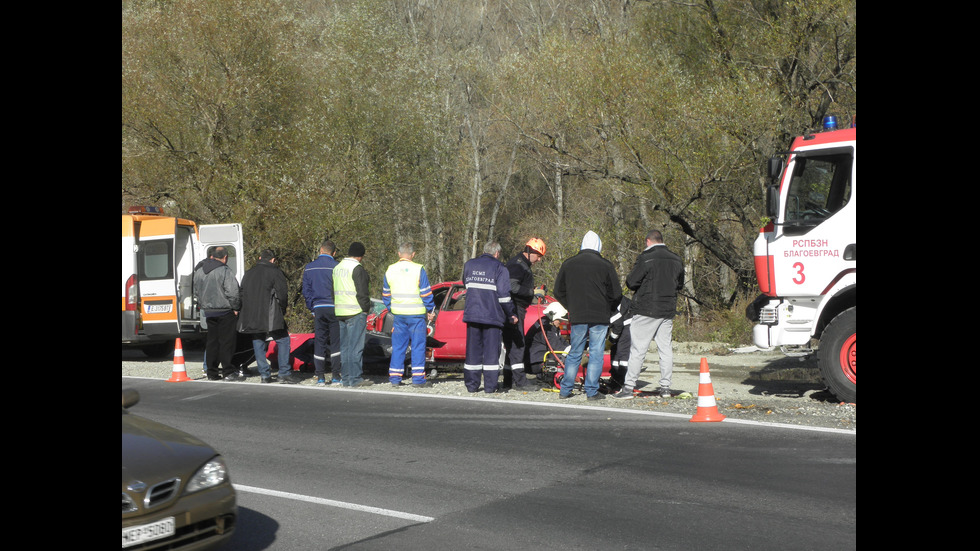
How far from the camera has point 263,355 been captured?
1299cm

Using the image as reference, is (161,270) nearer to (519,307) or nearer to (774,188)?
(519,307)

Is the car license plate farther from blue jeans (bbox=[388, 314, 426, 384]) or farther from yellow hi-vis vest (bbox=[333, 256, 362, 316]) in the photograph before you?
yellow hi-vis vest (bbox=[333, 256, 362, 316])

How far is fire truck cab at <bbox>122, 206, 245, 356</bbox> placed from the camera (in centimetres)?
1573

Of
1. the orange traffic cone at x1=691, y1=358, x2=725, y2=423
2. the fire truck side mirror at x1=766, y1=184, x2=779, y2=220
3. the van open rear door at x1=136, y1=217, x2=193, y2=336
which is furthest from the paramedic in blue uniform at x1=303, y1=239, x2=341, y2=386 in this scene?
the fire truck side mirror at x1=766, y1=184, x2=779, y2=220

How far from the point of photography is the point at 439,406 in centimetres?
1023

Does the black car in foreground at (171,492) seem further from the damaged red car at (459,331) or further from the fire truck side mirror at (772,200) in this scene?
the fire truck side mirror at (772,200)

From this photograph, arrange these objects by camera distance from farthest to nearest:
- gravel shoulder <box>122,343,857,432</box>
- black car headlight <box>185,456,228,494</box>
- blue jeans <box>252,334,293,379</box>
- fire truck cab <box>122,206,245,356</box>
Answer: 1. fire truck cab <box>122,206,245,356</box>
2. blue jeans <box>252,334,293,379</box>
3. gravel shoulder <box>122,343,857,432</box>
4. black car headlight <box>185,456,228,494</box>

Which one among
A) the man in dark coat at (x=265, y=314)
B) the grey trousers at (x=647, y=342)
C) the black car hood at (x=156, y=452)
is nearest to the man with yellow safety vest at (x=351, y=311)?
the man in dark coat at (x=265, y=314)

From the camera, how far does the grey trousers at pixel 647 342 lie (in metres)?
10.4

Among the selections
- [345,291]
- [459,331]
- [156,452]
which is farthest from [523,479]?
[459,331]

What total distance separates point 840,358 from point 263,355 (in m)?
7.95

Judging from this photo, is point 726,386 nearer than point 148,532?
No

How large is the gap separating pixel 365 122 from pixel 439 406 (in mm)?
17524
